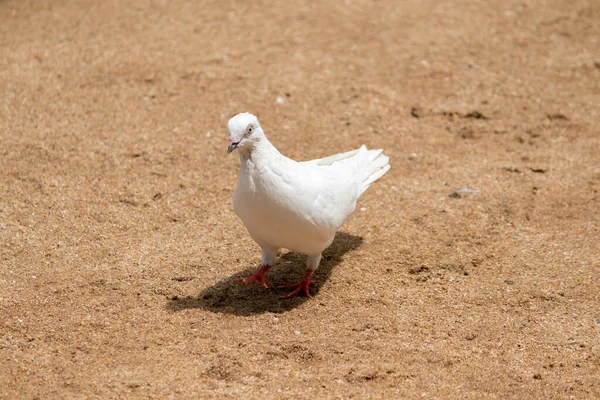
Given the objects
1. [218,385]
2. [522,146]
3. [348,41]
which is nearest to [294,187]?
[218,385]

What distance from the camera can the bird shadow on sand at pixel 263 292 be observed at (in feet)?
14.6

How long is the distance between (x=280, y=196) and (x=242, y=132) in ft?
1.40

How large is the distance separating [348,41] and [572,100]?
8.03ft

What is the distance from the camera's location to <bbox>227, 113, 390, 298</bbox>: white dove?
4.03m

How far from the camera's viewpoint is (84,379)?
146 inches

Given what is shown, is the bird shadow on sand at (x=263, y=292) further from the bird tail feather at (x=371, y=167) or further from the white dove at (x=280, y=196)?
the bird tail feather at (x=371, y=167)

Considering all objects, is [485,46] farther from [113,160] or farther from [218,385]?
[218,385]

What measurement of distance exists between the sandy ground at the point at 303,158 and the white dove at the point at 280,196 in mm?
533

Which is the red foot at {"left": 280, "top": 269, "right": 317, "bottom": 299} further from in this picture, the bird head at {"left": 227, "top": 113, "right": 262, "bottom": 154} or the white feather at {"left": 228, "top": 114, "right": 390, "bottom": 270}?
the bird head at {"left": 227, "top": 113, "right": 262, "bottom": 154}

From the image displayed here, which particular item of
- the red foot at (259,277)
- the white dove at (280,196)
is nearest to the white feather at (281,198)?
the white dove at (280,196)

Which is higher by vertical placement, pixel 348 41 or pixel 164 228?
pixel 348 41

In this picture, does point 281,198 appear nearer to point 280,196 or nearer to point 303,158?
point 280,196

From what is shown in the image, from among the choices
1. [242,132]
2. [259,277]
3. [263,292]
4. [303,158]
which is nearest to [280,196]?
[242,132]

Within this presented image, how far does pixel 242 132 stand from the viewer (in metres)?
3.95
